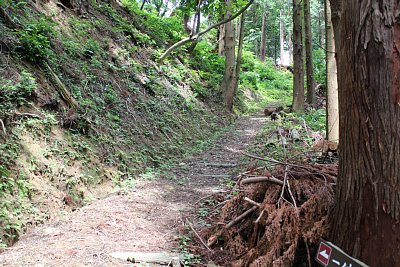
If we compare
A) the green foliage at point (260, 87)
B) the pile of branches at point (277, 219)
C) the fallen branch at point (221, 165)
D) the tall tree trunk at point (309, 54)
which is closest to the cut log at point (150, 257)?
the pile of branches at point (277, 219)

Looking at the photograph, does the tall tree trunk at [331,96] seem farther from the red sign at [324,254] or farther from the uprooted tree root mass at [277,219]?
the red sign at [324,254]

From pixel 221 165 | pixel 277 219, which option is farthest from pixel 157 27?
pixel 277 219

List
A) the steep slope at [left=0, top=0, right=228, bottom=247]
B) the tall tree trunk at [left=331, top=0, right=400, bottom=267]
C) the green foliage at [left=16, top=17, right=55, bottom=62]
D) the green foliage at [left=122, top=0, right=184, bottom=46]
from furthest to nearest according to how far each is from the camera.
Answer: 1. the green foliage at [left=122, top=0, right=184, bottom=46]
2. the green foliage at [left=16, top=17, right=55, bottom=62]
3. the steep slope at [left=0, top=0, right=228, bottom=247]
4. the tall tree trunk at [left=331, top=0, right=400, bottom=267]

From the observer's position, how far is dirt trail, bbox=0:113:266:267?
12.3 ft

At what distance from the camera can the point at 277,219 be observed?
3.50 metres

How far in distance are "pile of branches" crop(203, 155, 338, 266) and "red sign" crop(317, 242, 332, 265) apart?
0.65m

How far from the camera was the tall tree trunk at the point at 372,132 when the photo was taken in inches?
95.6

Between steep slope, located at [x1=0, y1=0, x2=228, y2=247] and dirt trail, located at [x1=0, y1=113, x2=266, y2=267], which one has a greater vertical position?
steep slope, located at [x1=0, y1=0, x2=228, y2=247]

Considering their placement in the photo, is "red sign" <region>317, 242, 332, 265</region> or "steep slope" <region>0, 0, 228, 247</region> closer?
"red sign" <region>317, 242, 332, 265</region>

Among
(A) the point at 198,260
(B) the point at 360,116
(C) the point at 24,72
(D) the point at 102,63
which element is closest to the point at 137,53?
(D) the point at 102,63

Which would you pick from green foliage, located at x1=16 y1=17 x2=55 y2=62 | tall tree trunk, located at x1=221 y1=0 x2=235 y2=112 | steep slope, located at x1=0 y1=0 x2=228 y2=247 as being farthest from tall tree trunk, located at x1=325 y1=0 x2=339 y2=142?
tall tree trunk, located at x1=221 y1=0 x2=235 y2=112

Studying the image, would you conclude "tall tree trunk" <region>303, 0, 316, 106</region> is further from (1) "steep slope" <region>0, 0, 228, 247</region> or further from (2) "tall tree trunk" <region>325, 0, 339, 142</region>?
(2) "tall tree trunk" <region>325, 0, 339, 142</region>

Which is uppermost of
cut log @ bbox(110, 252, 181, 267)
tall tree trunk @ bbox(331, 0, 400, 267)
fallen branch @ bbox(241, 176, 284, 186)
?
tall tree trunk @ bbox(331, 0, 400, 267)

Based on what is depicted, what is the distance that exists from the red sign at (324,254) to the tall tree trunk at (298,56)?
11769 mm
